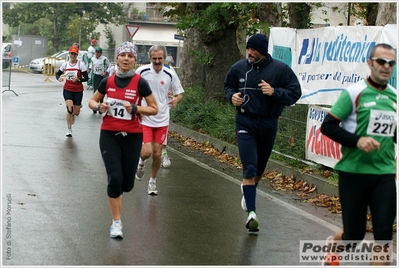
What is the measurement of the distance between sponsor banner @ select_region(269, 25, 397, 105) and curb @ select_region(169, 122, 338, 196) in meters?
1.07

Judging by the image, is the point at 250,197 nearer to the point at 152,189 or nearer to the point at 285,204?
the point at 285,204

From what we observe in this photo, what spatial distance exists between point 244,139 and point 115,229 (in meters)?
1.75

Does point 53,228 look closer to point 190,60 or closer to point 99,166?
point 99,166

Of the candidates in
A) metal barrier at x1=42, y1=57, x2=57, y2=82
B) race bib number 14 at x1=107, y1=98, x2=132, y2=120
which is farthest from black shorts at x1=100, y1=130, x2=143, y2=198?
metal barrier at x1=42, y1=57, x2=57, y2=82

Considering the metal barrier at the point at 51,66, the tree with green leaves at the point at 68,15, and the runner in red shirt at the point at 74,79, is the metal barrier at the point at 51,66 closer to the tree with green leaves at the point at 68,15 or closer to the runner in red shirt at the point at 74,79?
the tree with green leaves at the point at 68,15

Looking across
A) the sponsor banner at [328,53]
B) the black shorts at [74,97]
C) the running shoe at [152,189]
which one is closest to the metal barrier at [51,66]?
→ the black shorts at [74,97]

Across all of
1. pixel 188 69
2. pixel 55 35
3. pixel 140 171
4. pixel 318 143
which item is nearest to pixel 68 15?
pixel 55 35

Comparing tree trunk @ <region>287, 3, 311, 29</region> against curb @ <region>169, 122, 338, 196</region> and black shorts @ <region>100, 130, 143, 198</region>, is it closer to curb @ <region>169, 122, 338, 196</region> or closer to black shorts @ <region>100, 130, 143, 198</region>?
curb @ <region>169, 122, 338, 196</region>

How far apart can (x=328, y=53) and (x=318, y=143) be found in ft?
4.42

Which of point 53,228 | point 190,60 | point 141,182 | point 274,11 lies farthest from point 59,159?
point 190,60

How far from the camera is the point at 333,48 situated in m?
11.8

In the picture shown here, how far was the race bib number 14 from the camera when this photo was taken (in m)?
8.05

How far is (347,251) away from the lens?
684 centimetres

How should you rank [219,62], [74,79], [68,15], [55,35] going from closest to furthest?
[74,79]
[219,62]
[55,35]
[68,15]
